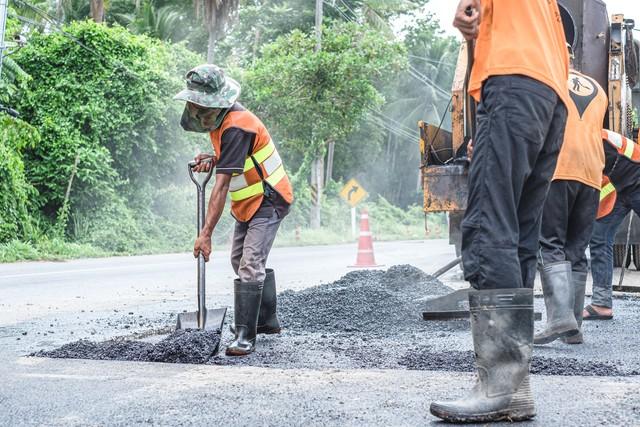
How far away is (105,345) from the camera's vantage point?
4855 mm

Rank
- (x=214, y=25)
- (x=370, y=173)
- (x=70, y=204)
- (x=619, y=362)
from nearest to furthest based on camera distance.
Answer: (x=619, y=362) → (x=70, y=204) → (x=214, y=25) → (x=370, y=173)

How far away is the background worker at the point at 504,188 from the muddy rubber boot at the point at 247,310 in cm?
207

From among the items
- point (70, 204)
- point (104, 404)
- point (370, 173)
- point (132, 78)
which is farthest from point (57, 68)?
point (370, 173)

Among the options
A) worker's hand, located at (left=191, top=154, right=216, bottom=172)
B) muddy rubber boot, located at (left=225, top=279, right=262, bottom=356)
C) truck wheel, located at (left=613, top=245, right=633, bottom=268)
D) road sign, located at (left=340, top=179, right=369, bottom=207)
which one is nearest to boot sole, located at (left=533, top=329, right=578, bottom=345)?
muddy rubber boot, located at (left=225, top=279, right=262, bottom=356)

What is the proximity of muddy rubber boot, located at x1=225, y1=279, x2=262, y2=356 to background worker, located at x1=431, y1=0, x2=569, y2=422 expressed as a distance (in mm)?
2071

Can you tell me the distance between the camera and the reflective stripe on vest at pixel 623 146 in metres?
6.04

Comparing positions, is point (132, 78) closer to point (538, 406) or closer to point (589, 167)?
point (589, 167)

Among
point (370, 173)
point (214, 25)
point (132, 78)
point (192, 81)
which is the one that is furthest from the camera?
point (370, 173)

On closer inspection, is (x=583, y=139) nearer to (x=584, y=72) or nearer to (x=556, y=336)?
(x=556, y=336)

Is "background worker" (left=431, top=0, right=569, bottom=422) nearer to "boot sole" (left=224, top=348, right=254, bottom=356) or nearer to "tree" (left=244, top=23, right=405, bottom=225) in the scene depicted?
"boot sole" (left=224, top=348, right=254, bottom=356)

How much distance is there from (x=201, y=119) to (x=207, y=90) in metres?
0.19

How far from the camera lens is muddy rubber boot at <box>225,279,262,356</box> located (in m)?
4.81

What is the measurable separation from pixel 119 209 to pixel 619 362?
1622 cm

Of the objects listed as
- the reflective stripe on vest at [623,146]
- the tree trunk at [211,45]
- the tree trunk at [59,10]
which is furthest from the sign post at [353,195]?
the reflective stripe on vest at [623,146]
